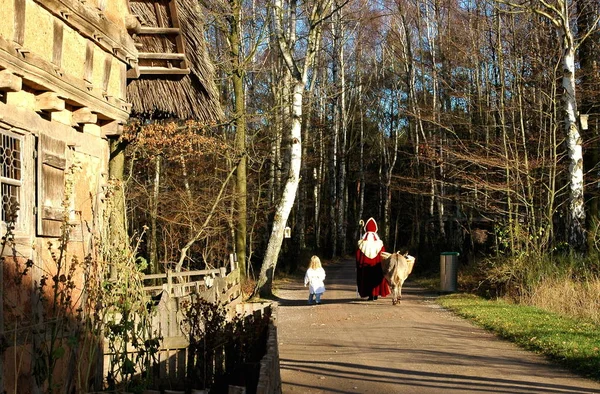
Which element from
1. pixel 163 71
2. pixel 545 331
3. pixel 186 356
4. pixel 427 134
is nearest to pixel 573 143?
pixel 545 331

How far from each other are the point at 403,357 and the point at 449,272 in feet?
45.0

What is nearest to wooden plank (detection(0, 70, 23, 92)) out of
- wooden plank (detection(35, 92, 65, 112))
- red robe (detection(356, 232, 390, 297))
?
wooden plank (detection(35, 92, 65, 112))

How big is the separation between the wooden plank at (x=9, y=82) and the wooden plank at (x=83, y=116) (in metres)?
1.87

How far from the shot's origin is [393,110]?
2297 inches

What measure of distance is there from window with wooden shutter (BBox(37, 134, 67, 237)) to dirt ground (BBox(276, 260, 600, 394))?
3433mm

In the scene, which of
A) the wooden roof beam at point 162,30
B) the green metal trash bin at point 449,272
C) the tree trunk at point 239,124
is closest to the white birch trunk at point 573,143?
the green metal trash bin at point 449,272

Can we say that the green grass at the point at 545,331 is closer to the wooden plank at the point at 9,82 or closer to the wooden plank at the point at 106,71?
the wooden plank at the point at 106,71

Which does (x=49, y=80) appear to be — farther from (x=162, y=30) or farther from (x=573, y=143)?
(x=573, y=143)

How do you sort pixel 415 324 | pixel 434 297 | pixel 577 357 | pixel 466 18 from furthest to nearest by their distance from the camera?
1. pixel 466 18
2. pixel 434 297
3. pixel 415 324
4. pixel 577 357

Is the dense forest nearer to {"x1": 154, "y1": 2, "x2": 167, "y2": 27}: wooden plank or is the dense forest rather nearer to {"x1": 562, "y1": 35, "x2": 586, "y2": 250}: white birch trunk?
{"x1": 562, "y1": 35, "x2": 586, "y2": 250}: white birch trunk

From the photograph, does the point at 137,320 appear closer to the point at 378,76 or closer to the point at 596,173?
the point at 596,173

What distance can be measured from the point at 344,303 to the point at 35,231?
1531 centimetres

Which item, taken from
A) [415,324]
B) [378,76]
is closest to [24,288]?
[415,324]

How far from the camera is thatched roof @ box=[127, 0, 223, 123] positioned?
46.0ft
